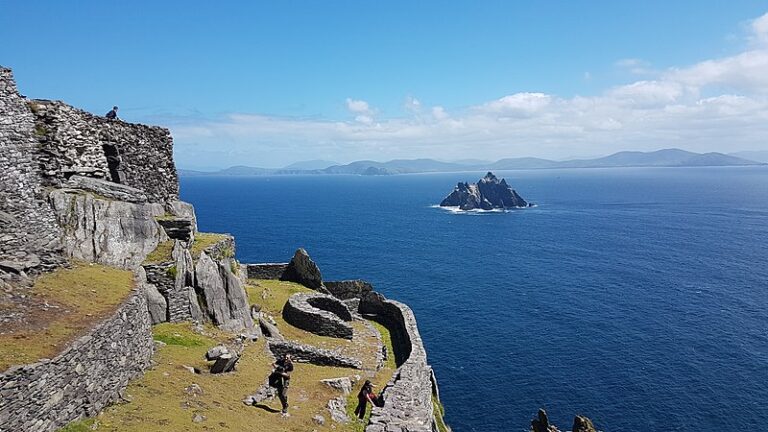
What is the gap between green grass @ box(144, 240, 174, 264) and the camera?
80.2 feet

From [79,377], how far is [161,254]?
474 inches

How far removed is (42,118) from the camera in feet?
74.0

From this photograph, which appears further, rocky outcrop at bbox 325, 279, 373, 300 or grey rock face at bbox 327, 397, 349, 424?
rocky outcrop at bbox 325, 279, 373, 300

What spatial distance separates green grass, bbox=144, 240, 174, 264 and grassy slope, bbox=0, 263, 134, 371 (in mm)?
2860

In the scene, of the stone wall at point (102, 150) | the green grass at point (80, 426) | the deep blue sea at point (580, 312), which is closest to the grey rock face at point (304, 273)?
the stone wall at point (102, 150)

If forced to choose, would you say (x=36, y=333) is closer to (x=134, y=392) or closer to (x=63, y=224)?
(x=134, y=392)

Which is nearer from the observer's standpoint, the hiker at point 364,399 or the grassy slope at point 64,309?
the grassy slope at point 64,309

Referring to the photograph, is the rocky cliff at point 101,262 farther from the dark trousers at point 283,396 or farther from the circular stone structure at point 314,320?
the dark trousers at point 283,396

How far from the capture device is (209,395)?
1791cm

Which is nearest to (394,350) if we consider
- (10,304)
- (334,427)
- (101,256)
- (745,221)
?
(334,427)

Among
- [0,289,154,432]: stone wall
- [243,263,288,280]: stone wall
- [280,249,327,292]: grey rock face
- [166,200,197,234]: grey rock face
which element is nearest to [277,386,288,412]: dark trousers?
[0,289,154,432]: stone wall

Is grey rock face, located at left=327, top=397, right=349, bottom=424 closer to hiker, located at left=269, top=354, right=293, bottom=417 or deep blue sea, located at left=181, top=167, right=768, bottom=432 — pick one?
hiker, located at left=269, top=354, right=293, bottom=417

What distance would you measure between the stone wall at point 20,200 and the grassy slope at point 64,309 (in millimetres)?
946

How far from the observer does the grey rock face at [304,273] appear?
155 ft
